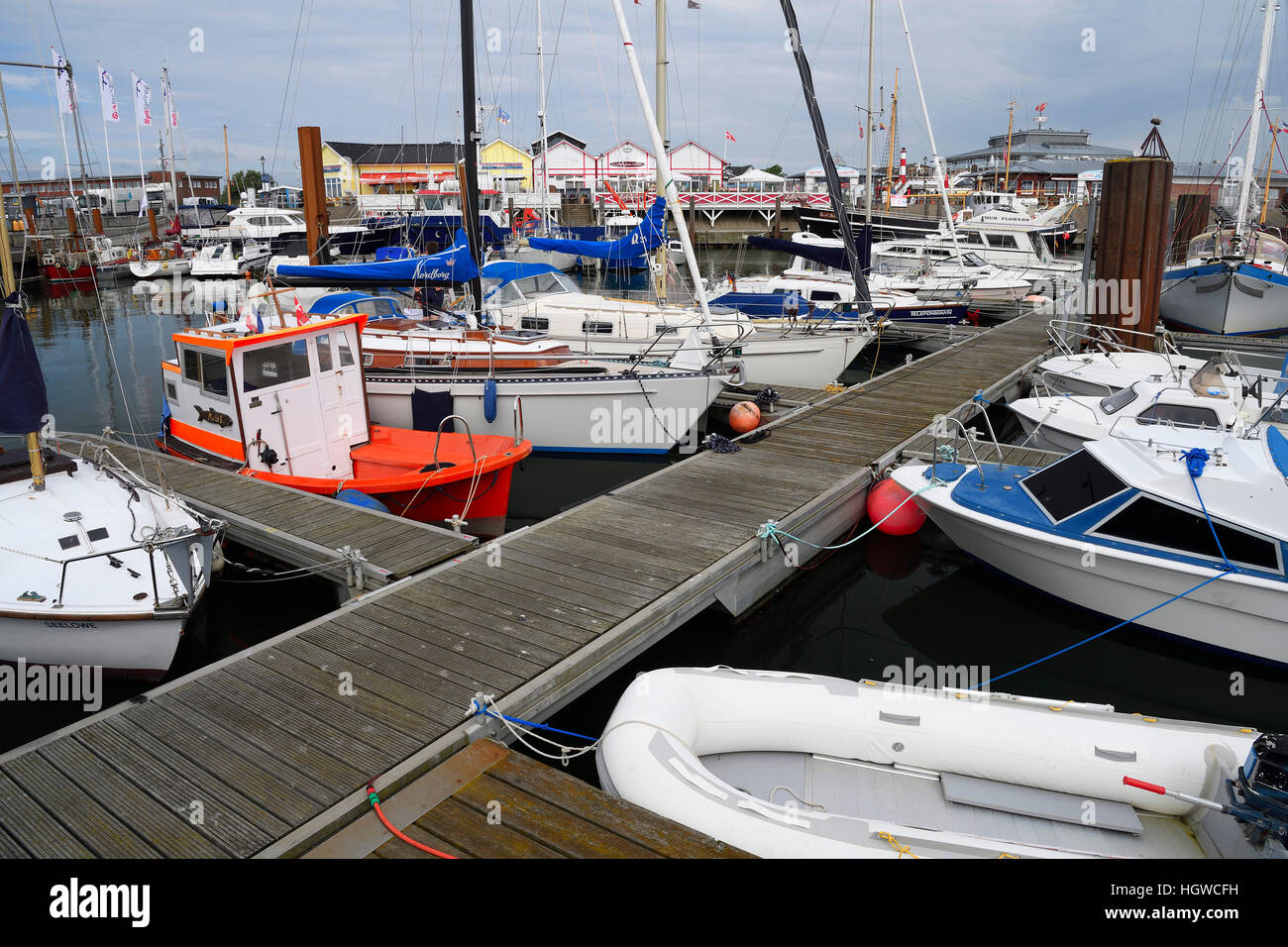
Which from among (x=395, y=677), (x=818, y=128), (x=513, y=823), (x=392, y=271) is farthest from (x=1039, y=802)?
(x=818, y=128)

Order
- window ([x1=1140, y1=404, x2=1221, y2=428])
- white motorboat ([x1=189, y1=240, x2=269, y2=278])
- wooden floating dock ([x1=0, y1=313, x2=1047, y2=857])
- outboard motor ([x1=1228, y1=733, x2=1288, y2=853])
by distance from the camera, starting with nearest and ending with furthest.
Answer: outboard motor ([x1=1228, y1=733, x2=1288, y2=853]) → wooden floating dock ([x1=0, y1=313, x2=1047, y2=857]) → window ([x1=1140, y1=404, x2=1221, y2=428]) → white motorboat ([x1=189, y1=240, x2=269, y2=278])

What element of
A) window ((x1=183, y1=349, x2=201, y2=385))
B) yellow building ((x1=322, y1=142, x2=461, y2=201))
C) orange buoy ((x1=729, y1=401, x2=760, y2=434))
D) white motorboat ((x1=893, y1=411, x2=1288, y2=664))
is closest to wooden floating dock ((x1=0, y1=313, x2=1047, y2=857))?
window ((x1=183, y1=349, x2=201, y2=385))

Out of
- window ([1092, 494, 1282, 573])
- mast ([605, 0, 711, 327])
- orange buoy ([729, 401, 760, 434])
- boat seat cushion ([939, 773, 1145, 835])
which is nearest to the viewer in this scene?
boat seat cushion ([939, 773, 1145, 835])

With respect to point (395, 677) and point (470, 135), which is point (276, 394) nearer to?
point (395, 677)

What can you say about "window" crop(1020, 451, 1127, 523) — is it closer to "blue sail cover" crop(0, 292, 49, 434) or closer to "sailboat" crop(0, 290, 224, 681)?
"sailboat" crop(0, 290, 224, 681)

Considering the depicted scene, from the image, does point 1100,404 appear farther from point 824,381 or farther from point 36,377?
point 36,377

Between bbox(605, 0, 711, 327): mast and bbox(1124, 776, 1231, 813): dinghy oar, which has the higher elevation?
bbox(605, 0, 711, 327): mast

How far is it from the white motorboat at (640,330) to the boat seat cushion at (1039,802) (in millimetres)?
10687

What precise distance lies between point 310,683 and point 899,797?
3.83 meters

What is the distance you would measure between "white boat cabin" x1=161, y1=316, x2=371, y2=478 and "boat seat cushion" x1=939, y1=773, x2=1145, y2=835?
7.79 metres

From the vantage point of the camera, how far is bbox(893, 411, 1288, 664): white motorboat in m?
6.79

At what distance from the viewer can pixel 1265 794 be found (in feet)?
13.2

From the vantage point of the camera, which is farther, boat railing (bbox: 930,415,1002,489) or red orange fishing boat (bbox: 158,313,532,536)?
red orange fishing boat (bbox: 158,313,532,536)
